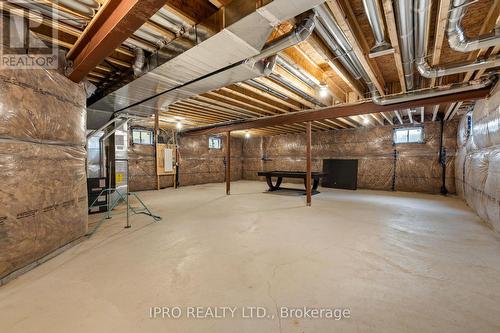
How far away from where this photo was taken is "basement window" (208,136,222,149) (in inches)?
380

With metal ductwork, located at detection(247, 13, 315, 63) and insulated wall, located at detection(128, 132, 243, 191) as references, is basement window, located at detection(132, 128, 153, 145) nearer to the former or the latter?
insulated wall, located at detection(128, 132, 243, 191)

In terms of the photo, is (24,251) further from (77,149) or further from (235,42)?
(235,42)

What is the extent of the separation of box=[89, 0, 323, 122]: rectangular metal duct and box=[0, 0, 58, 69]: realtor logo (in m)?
0.79

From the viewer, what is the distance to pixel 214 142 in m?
9.86

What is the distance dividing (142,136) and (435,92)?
26.5 ft

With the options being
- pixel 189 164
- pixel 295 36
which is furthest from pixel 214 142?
pixel 295 36

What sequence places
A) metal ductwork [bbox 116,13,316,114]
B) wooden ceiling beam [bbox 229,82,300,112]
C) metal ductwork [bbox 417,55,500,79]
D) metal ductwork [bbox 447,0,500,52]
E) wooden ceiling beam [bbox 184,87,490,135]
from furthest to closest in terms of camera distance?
wooden ceiling beam [bbox 229,82,300,112] → wooden ceiling beam [bbox 184,87,490,135] → metal ductwork [bbox 417,55,500,79] → metal ductwork [bbox 447,0,500,52] → metal ductwork [bbox 116,13,316,114]

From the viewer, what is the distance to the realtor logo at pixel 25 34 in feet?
5.66

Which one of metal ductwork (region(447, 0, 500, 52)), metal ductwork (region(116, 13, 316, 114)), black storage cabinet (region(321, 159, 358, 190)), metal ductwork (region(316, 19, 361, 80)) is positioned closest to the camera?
metal ductwork (region(116, 13, 316, 114))

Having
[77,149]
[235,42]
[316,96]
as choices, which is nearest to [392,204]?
[316,96]

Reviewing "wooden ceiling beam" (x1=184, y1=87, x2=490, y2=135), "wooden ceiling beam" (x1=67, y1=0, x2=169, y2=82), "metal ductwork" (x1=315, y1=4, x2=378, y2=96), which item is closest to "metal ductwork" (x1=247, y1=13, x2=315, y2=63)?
"metal ductwork" (x1=315, y1=4, x2=378, y2=96)

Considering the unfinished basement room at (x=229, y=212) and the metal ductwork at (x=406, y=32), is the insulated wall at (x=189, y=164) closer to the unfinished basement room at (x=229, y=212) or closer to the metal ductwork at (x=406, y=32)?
the unfinished basement room at (x=229, y=212)

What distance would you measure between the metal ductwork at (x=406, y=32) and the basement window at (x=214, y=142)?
7793 millimetres

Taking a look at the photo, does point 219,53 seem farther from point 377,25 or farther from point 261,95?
point 261,95
